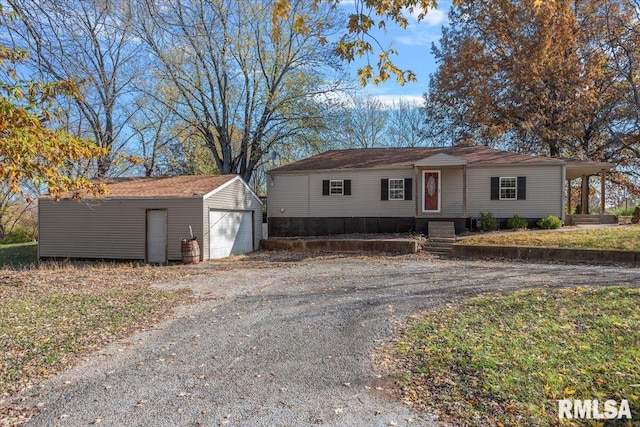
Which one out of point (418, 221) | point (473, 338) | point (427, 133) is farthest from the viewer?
point (427, 133)

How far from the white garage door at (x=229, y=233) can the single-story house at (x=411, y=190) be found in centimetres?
195

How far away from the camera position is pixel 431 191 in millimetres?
17453

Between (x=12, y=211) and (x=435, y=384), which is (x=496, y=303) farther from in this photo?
(x=12, y=211)

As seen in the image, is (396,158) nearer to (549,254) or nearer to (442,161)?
(442,161)

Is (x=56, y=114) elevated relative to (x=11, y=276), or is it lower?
elevated

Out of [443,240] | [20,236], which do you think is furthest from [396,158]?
[20,236]

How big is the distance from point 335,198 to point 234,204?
14.7 ft

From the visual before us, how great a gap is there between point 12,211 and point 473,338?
109ft

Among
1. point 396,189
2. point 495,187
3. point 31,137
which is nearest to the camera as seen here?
point 31,137

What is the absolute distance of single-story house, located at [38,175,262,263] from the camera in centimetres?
1485

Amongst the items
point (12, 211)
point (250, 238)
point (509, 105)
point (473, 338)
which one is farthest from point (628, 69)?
point (12, 211)

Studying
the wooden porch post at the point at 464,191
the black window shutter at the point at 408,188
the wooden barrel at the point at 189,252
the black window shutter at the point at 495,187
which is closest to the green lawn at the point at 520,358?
the wooden barrel at the point at 189,252

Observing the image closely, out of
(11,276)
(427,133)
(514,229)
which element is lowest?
(11,276)

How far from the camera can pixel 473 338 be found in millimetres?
4938
